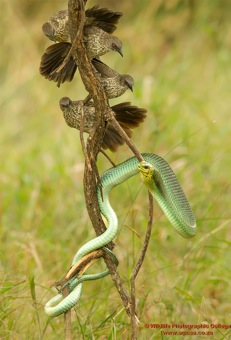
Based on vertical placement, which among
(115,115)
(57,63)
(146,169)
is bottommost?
(146,169)

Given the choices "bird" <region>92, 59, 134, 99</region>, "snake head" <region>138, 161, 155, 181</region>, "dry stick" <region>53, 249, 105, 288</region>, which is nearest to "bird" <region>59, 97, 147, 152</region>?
"bird" <region>92, 59, 134, 99</region>

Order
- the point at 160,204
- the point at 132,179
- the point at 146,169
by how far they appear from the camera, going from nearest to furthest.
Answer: the point at 146,169 → the point at 160,204 → the point at 132,179

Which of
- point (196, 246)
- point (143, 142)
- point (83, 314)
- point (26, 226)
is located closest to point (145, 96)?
point (143, 142)

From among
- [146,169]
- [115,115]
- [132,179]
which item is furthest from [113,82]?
[132,179]

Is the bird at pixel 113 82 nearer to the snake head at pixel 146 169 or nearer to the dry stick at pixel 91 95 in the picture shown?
the dry stick at pixel 91 95

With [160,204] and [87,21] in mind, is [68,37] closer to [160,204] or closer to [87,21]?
[87,21]

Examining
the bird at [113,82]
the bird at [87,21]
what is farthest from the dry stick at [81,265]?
the bird at [87,21]

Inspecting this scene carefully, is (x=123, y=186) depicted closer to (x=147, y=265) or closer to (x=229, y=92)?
(x=147, y=265)
